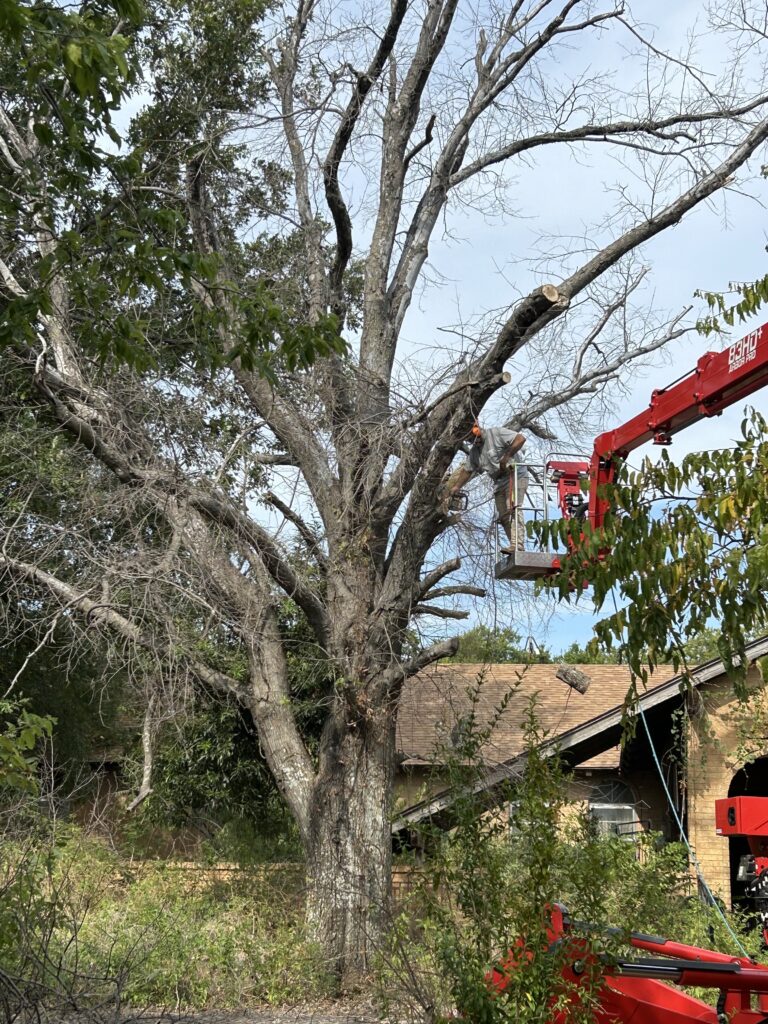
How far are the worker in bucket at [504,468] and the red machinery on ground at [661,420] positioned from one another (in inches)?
16.2

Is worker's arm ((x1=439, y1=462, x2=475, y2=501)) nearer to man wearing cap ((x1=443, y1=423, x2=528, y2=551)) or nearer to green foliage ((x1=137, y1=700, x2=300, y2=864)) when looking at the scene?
man wearing cap ((x1=443, y1=423, x2=528, y2=551))

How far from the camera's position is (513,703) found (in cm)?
2208

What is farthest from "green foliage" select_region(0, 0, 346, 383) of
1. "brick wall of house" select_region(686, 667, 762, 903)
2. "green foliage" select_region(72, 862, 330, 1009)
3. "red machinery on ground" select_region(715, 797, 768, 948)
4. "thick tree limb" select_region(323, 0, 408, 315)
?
"brick wall of house" select_region(686, 667, 762, 903)

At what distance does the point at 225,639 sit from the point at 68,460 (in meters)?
3.33

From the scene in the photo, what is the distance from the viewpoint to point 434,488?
533 inches

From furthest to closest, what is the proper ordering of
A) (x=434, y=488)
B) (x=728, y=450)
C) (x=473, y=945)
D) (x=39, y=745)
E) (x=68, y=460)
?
(x=39, y=745)
(x=68, y=460)
(x=434, y=488)
(x=473, y=945)
(x=728, y=450)

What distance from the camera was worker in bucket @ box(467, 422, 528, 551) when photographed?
10.6 m

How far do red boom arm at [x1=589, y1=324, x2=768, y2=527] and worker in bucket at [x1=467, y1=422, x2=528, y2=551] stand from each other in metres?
1.20

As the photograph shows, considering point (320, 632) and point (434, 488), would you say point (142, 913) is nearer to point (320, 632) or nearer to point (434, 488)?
point (320, 632)

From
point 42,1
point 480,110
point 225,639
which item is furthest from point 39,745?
point 42,1

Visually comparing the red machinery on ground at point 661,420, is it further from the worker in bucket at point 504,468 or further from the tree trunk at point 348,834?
the tree trunk at point 348,834

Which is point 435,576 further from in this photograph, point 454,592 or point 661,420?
point 661,420

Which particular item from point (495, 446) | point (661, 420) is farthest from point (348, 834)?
point (661, 420)

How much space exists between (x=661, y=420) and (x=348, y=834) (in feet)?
24.0
